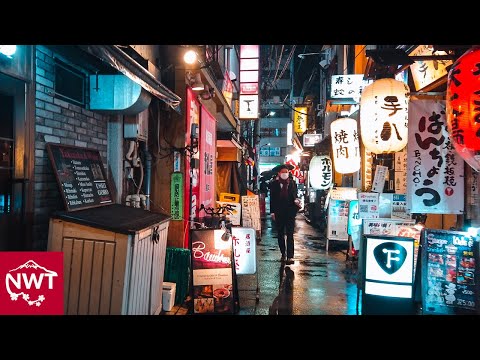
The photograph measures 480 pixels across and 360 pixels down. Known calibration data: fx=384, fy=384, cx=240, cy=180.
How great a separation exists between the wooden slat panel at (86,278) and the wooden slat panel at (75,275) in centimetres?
4

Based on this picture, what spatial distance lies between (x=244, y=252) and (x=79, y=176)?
12.7ft

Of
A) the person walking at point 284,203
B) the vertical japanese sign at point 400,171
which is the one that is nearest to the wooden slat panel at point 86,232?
the person walking at point 284,203

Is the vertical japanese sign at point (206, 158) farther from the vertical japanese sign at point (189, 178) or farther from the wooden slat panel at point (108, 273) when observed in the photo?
the wooden slat panel at point (108, 273)

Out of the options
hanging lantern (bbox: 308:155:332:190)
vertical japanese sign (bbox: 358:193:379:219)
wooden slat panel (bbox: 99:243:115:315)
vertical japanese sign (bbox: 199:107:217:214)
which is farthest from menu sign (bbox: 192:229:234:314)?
hanging lantern (bbox: 308:155:332:190)

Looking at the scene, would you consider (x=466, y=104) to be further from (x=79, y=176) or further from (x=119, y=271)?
(x=79, y=176)

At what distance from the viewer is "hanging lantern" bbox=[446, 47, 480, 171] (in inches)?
205

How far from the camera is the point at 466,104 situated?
17.5 feet

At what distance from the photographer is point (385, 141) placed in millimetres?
8430

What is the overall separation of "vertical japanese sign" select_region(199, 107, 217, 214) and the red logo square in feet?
23.3

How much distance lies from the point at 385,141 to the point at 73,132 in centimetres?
630

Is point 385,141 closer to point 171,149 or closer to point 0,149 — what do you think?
point 171,149

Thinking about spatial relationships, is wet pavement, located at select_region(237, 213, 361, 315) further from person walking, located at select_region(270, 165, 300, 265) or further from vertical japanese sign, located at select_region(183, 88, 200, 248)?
vertical japanese sign, located at select_region(183, 88, 200, 248)

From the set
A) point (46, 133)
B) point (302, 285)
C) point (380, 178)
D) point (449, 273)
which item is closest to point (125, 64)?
point (46, 133)
